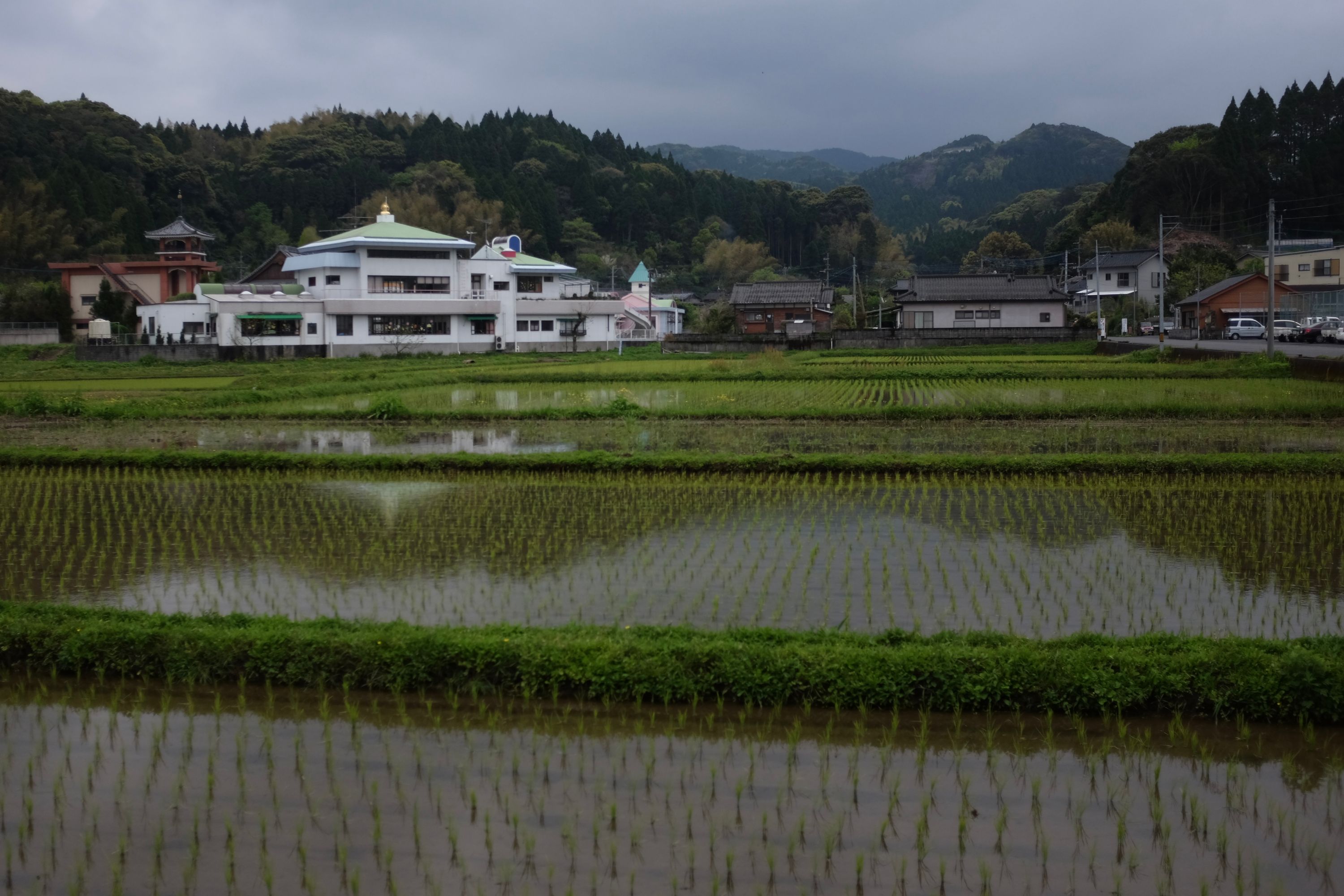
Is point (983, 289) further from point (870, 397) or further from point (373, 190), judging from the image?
point (373, 190)

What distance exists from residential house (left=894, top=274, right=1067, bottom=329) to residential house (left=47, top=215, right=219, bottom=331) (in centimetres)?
3407

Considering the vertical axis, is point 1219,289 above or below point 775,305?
below

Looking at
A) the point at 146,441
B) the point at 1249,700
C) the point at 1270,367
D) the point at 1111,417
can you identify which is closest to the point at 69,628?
the point at 1249,700

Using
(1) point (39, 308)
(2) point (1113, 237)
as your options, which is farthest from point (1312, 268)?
(1) point (39, 308)

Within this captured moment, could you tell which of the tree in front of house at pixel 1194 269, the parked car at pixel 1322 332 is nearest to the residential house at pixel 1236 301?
the tree in front of house at pixel 1194 269

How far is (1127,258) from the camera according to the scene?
6131cm

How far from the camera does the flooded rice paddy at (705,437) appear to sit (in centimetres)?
1541

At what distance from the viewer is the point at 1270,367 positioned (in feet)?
84.0

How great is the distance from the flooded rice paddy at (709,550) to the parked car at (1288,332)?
28.9 meters

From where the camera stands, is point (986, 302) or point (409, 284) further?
point (986, 302)

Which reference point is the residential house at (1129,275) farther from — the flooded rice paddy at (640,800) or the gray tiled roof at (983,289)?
the flooded rice paddy at (640,800)

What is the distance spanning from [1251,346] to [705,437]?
995 inches

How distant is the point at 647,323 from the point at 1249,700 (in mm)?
55204

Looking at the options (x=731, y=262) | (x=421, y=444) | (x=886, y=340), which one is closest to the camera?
(x=421, y=444)
